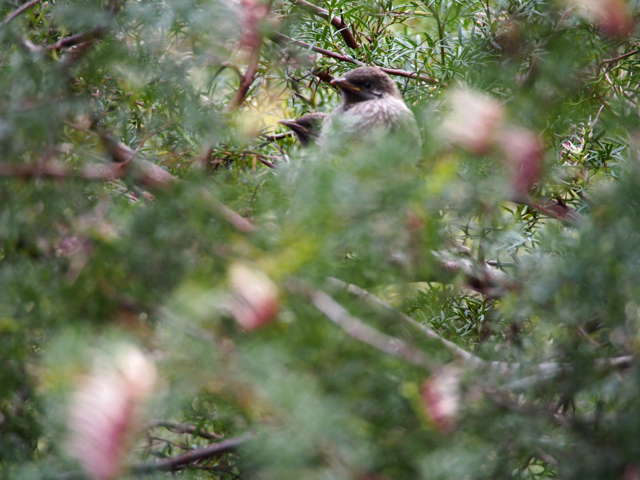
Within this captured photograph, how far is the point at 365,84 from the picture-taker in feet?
7.82

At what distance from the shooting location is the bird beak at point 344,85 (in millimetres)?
2359

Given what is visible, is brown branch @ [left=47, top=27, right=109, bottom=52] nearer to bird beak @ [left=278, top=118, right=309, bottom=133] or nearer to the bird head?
the bird head

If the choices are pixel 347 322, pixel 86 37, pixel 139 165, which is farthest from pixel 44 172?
pixel 347 322

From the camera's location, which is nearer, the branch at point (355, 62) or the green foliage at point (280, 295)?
the green foliage at point (280, 295)

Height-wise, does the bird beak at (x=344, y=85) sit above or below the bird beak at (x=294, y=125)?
above

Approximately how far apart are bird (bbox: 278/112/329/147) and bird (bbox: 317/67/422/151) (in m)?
0.20

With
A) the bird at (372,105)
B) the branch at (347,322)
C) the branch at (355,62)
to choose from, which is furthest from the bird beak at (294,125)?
the branch at (347,322)

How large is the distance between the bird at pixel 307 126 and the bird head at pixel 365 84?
0.88 feet

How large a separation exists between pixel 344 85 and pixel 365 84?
9cm

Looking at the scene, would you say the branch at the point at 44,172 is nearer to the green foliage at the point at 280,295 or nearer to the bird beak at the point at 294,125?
the green foliage at the point at 280,295

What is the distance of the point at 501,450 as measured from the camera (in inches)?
40.2

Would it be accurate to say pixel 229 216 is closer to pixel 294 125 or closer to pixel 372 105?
pixel 372 105

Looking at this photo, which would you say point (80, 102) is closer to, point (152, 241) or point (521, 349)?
point (152, 241)

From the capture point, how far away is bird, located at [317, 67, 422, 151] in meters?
2.27
